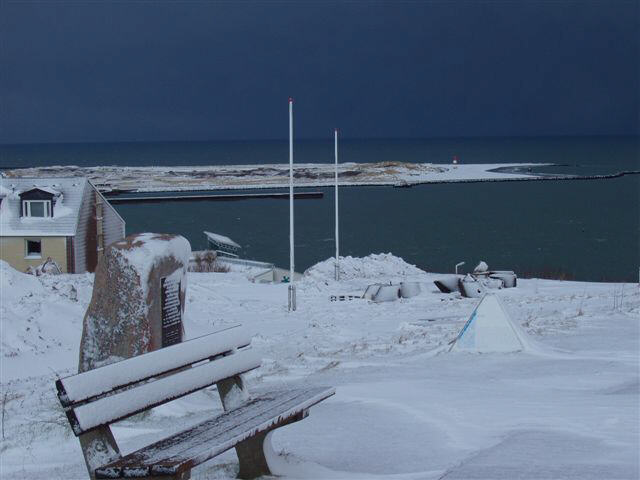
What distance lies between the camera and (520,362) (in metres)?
9.01

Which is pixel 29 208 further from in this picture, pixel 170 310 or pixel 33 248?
pixel 170 310

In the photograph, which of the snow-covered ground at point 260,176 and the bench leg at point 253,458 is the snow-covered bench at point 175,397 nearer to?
the bench leg at point 253,458

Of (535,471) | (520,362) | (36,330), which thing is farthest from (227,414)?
(36,330)

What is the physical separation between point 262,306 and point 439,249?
35.4m

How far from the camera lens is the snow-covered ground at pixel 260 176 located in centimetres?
11631

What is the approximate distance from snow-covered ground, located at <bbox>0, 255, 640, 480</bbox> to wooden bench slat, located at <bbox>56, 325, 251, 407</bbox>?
0.70m

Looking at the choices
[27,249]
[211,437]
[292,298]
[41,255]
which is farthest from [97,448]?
[27,249]

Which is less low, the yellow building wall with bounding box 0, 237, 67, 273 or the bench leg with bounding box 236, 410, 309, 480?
the yellow building wall with bounding box 0, 237, 67, 273

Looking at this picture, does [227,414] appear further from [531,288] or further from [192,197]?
[192,197]

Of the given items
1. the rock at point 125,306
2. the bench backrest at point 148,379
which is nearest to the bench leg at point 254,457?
the bench backrest at point 148,379

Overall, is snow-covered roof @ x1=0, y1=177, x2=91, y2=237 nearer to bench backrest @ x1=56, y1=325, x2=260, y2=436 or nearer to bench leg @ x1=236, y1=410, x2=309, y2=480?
bench backrest @ x1=56, y1=325, x2=260, y2=436

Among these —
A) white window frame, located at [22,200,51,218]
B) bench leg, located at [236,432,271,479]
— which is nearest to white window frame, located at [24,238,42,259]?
white window frame, located at [22,200,51,218]

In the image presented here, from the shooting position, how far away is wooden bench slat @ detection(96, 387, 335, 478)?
3.72 meters

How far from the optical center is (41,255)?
39094mm
